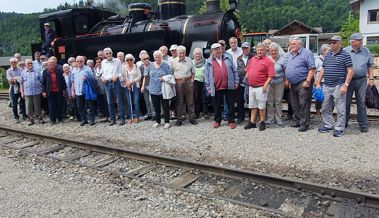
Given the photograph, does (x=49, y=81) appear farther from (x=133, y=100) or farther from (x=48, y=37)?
(x=48, y=37)

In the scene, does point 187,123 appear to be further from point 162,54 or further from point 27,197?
point 27,197

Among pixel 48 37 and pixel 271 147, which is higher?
pixel 48 37

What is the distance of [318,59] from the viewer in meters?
7.69

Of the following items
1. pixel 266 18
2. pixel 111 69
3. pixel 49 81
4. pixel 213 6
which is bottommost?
pixel 49 81

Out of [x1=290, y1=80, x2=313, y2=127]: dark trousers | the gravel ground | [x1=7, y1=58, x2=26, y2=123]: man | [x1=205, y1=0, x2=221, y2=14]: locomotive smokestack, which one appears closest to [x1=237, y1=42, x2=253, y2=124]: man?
the gravel ground

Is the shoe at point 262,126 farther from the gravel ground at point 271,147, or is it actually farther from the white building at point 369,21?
the white building at point 369,21

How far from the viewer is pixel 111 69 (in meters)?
8.23

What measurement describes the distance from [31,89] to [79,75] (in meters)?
1.55

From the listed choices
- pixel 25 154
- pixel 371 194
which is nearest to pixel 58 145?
pixel 25 154

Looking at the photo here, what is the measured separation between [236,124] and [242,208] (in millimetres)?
3761

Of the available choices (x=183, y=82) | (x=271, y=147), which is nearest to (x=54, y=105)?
(x=183, y=82)

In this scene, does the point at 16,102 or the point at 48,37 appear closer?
the point at 16,102

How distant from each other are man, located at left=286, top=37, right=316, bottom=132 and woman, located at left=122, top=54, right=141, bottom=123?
11.0ft

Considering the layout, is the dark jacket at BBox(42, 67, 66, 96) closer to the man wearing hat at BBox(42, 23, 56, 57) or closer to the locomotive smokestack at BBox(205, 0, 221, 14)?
the man wearing hat at BBox(42, 23, 56, 57)
